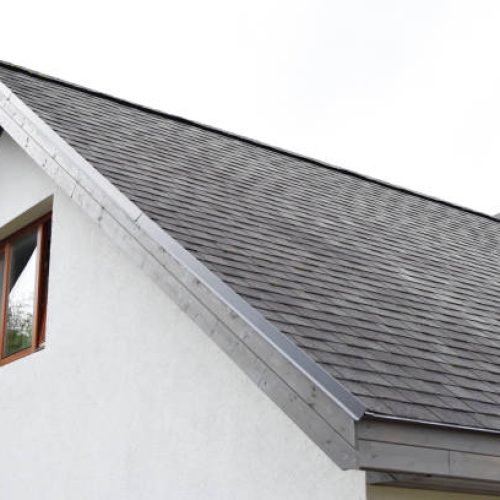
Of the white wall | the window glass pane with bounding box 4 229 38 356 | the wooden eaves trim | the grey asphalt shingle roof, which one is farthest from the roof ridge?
the wooden eaves trim

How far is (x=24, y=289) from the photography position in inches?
334

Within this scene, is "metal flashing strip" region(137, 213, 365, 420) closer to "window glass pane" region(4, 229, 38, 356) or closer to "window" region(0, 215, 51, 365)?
"window" region(0, 215, 51, 365)

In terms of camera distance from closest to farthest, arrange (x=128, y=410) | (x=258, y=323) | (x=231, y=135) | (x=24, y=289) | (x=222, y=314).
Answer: (x=258, y=323), (x=222, y=314), (x=128, y=410), (x=24, y=289), (x=231, y=135)

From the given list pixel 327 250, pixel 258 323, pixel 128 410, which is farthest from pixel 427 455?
pixel 327 250

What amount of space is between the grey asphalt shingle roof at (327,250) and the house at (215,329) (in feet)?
0.08

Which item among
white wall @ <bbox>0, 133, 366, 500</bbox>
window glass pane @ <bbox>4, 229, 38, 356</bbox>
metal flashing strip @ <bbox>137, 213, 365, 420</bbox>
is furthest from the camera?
window glass pane @ <bbox>4, 229, 38, 356</bbox>

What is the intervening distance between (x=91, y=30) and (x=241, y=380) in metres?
21.5

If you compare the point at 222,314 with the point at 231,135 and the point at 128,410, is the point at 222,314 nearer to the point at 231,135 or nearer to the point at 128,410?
the point at 128,410

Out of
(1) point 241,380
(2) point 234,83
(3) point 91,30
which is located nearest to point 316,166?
(1) point 241,380

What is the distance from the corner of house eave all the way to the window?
1.30m

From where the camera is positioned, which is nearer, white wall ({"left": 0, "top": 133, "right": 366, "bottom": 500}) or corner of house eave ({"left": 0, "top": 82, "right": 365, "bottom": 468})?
corner of house eave ({"left": 0, "top": 82, "right": 365, "bottom": 468})

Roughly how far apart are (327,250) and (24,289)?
2.97m

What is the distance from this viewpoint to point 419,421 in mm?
4301

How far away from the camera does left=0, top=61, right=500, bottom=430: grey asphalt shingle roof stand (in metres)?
5.02
